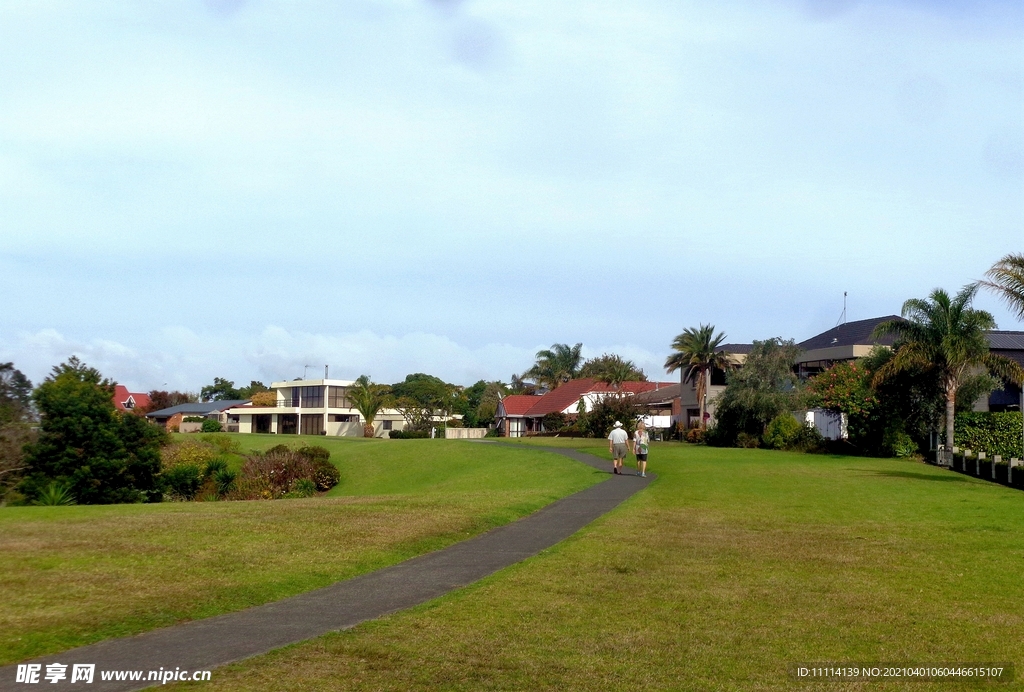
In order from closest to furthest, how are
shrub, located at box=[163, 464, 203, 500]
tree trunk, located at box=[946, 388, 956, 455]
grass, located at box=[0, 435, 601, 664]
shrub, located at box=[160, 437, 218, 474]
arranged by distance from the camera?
grass, located at box=[0, 435, 601, 664] < shrub, located at box=[163, 464, 203, 500] < shrub, located at box=[160, 437, 218, 474] < tree trunk, located at box=[946, 388, 956, 455]

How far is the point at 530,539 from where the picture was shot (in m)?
14.4

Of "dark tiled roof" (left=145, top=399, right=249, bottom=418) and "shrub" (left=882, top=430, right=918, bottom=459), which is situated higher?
"dark tiled roof" (left=145, top=399, right=249, bottom=418)

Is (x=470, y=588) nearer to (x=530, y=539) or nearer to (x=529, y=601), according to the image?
(x=529, y=601)

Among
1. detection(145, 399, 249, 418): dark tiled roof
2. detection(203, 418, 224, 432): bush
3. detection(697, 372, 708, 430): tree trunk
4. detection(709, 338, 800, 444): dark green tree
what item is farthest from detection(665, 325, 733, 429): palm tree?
detection(145, 399, 249, 418): dark tiled roof

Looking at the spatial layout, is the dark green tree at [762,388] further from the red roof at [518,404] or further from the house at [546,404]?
the red roof at [518,404]

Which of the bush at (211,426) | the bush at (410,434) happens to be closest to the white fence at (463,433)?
the bush at (410,434)

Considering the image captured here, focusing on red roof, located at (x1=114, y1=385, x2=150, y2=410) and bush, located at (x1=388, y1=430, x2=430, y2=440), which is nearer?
bush, located at (x1=388, y1=430, x2=430, y2=440)

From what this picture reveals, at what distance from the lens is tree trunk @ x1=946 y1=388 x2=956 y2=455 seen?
3651 centimetres

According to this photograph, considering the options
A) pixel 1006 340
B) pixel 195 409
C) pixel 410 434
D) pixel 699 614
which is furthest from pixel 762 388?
pixel 195 409

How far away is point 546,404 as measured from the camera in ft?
290

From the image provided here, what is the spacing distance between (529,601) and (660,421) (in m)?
73.2

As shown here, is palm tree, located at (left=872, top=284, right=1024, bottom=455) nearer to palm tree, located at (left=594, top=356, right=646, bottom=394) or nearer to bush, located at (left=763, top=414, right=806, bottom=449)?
bush, located at (left=763, top=414, right=806, bottom=449)

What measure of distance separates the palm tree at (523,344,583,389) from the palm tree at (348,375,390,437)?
2244cm

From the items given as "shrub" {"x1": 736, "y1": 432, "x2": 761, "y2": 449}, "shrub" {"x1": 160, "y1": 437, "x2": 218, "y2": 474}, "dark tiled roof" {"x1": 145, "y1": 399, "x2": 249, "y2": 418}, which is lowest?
"shrub" {"x1": 160, "y1": 437, "x2": 218, "y2": 474}
